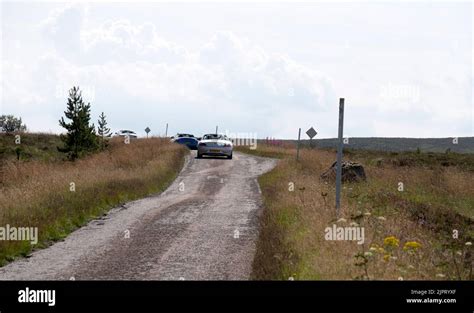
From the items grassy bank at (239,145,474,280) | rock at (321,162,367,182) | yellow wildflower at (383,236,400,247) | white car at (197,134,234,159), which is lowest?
grassy bank at (239,145,474,280)

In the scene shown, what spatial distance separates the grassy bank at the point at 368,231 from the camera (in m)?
8.33

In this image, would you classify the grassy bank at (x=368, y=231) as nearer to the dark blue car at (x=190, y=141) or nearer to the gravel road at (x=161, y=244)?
the gravel road at (x=161, y=244)

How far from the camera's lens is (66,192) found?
15.3m

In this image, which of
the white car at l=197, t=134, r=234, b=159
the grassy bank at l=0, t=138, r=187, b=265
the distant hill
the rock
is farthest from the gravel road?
the distant hill

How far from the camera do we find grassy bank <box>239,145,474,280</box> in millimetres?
8328

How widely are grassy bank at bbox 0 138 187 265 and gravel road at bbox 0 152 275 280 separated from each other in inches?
16.6

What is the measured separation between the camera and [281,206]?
14.8 metres

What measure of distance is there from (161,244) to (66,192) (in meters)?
5.14

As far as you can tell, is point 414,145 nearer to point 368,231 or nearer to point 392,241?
point 368,231

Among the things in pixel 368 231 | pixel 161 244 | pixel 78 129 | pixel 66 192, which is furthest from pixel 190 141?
pixel 368 231

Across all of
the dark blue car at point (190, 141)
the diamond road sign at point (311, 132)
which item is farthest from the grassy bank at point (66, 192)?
the dark blue car at point (190, 141)

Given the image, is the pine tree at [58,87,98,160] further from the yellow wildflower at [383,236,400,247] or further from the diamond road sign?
the yellow wildflower at [383,236,400,247]

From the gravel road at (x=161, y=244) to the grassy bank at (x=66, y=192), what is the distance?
0.42m
